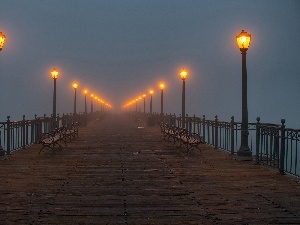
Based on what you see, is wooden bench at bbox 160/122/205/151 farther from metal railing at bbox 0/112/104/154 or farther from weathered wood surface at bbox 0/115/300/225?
metal railing at bbox 0/112/104/154

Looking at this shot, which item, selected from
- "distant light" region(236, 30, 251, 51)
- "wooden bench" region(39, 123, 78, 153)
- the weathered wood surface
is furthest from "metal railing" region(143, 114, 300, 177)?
"wooden bench" region(39, 123, 78, 153)

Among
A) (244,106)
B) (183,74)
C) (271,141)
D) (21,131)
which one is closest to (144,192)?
(271,141)

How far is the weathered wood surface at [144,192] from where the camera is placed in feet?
22.8

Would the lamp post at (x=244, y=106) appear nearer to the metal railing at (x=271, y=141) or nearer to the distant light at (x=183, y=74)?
the metal railing at (x=271, y=141)

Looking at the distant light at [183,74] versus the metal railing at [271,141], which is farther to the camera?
the distant light at [183,74]

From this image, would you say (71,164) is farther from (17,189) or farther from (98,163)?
(17,189)

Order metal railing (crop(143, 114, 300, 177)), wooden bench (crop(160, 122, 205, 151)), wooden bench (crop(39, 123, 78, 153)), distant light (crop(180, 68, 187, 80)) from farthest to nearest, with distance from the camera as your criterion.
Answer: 1. distant light (crop(180, 68, 187, 80))
2. wooden bench (crop(160, 122, 205, 151))
3. wooden bench (crop(39, 123, 78, 153))
4. metal railing (crop(143, 114, 300, 177))

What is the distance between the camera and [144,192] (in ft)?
29.6

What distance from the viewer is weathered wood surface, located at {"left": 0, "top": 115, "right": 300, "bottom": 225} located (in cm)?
696

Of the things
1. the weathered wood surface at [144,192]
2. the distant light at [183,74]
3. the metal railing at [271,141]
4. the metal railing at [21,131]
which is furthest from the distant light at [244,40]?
the distant light at [183,74]

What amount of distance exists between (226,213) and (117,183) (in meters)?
3.53

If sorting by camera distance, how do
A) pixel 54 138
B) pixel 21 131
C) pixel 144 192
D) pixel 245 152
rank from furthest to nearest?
pixel 21 131 < pixel 54 138 < pixel 245 152 < pixel 144 192

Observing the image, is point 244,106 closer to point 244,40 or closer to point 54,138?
point 244,40

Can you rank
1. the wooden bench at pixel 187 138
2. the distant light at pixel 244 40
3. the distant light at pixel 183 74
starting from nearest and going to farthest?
the distant light at pixel 244 40 < the wooden bench at pixel 187 138 < the distant light at pixel 183 74
